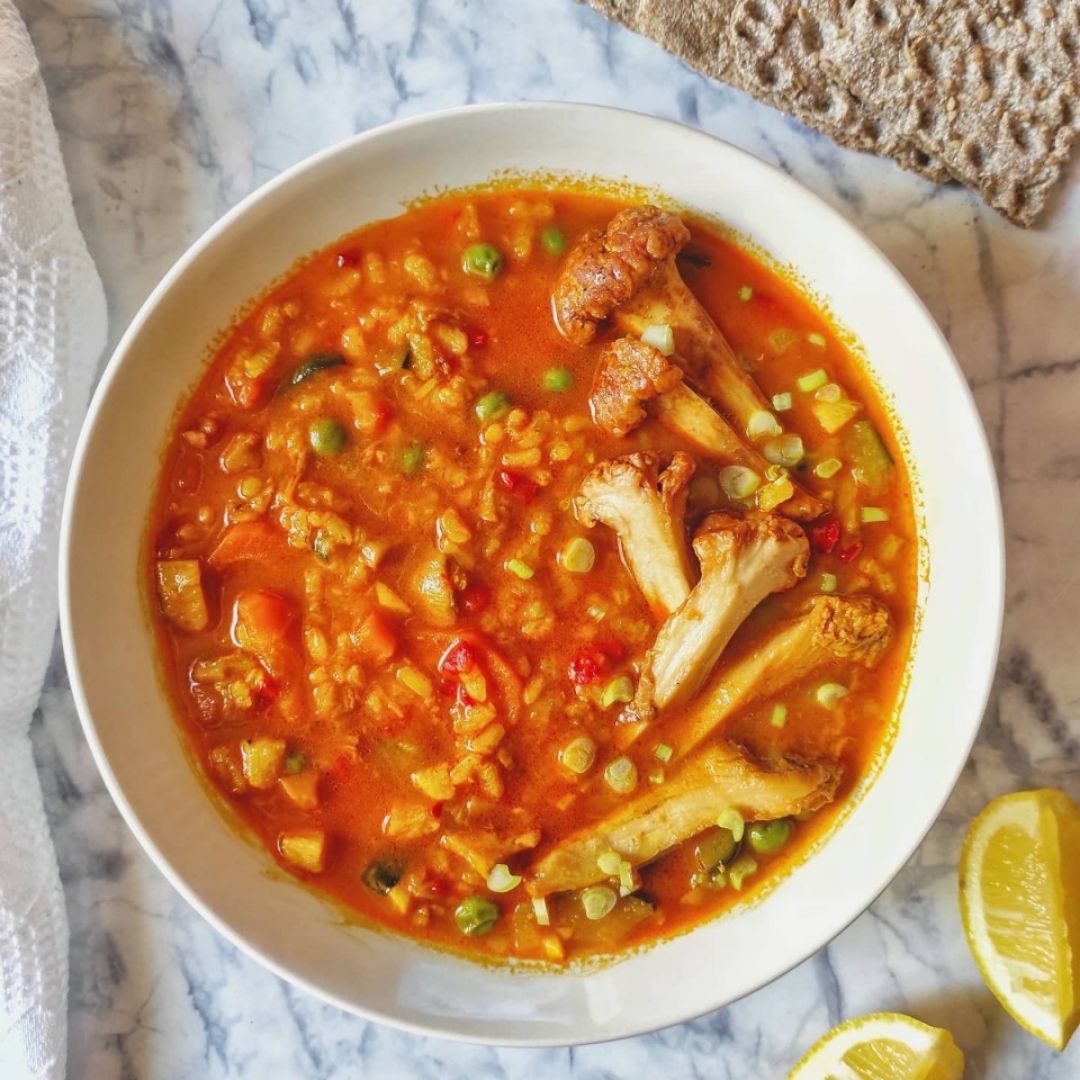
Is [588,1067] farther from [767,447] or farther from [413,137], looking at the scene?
[413,137]

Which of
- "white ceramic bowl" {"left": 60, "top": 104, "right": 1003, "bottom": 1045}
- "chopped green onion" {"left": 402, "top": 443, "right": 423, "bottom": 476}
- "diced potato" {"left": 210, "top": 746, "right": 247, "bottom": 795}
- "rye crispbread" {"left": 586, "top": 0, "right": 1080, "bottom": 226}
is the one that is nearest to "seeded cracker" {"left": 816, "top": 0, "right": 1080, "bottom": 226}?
"rye crispbread" {"left": 586, "top": 0, "right": 1080, "bottom": 226}

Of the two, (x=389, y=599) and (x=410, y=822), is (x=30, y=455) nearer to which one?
(x=389, y=599)

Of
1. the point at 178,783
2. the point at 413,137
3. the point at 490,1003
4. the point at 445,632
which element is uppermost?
the point at 413,137

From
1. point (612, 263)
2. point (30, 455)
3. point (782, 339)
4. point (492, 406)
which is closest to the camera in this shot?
point (612, 263)

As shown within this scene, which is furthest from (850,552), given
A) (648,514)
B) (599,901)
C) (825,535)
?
(599,901)

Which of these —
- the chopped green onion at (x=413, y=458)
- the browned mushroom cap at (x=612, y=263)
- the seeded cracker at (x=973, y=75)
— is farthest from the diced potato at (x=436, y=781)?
the seeded cracker at (x=973, y=75)

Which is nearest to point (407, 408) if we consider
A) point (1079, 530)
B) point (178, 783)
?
point (178, 783)
